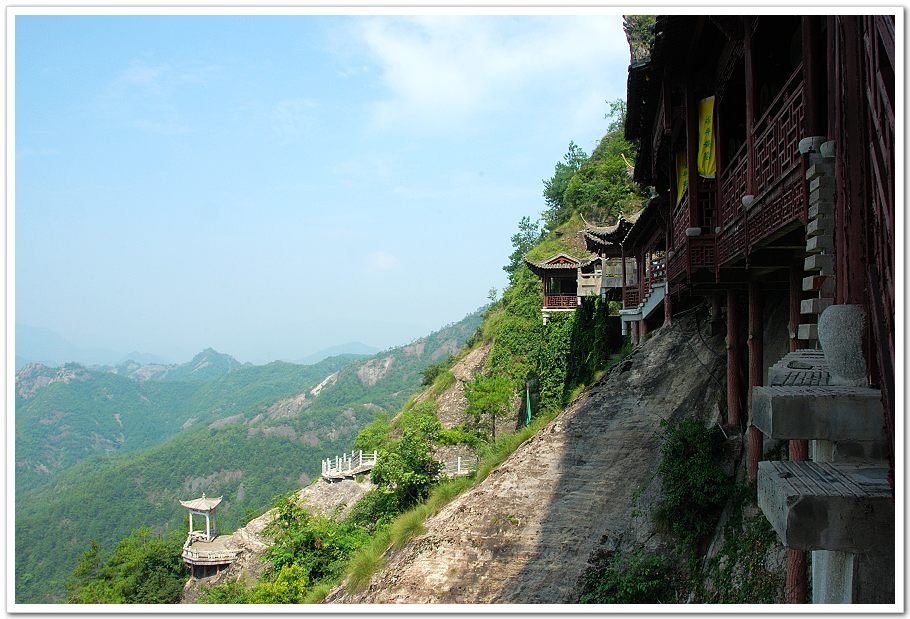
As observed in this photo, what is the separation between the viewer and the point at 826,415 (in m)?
3.17

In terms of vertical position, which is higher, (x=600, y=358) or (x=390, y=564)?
(x=600, y=358)

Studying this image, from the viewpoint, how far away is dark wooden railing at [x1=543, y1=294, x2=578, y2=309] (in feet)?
102

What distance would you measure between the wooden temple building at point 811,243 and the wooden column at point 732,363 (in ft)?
1.91

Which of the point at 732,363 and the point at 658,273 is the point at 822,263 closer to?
the point at 732,363

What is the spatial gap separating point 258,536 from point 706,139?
29.4 m

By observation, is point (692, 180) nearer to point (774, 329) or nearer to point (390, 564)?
point (774, 329)

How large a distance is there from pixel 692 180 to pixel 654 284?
797 cm

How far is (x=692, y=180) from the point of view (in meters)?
9.80

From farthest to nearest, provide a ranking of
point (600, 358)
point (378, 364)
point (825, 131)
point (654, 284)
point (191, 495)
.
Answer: point (378, 364) < point (191, 495) < point (600, 358) < point (654, 284) < point (825, 131)

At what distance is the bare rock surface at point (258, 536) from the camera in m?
28.7

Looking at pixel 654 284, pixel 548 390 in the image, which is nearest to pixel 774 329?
pixel 654 284

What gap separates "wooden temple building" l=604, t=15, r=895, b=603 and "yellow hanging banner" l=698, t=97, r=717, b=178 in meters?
0.03

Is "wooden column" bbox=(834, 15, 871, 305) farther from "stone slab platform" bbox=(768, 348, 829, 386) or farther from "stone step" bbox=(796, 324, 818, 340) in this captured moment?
"stone step" bbox=(796, 324, 818, 340)

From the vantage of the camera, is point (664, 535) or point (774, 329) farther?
point (664, 535)
